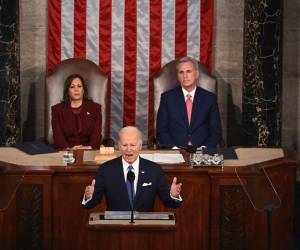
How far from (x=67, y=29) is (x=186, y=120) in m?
1.88

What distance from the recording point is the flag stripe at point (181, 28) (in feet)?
25.5

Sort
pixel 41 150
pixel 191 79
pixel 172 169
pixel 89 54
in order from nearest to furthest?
pixel 172 169 < pixel 41 150 < pixel 191 79 < pixel 89 54

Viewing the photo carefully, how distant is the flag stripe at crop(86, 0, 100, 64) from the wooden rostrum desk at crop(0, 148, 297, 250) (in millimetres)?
2654

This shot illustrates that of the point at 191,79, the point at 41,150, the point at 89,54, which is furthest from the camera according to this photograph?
the point at 89,54

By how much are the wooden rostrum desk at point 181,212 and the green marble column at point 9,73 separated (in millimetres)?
2145

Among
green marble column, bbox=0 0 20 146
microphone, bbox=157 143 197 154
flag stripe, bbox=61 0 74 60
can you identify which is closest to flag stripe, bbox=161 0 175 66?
flag stripe, bbox=61 0 74 60

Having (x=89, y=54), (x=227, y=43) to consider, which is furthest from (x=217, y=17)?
(x=89, y=54)

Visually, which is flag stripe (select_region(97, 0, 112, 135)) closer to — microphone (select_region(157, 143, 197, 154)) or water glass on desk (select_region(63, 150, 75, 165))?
microphone (select_region(157, 143, 197, 154))

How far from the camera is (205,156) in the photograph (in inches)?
214

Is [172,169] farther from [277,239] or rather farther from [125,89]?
[125,89]

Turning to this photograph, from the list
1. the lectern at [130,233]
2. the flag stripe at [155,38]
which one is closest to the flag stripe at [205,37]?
the flag stripe at [155,38]

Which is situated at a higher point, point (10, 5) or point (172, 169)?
point (10, 5)

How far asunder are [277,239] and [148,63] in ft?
10.0

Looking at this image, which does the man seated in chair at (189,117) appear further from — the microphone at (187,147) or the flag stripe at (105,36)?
the flag stripe at (105,36)
